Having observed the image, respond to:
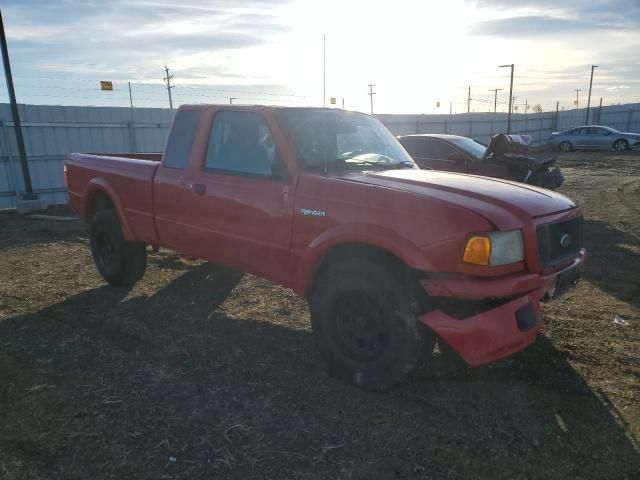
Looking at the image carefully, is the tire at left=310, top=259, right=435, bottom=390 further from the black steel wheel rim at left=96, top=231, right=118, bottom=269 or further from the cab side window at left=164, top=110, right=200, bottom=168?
the black steel wheel rim at left=96, top=231, right=118, bottom=269

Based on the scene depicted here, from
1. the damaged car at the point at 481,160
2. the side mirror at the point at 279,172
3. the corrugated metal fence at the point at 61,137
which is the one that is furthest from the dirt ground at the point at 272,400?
the corrugated metal fence at the point at 61,137

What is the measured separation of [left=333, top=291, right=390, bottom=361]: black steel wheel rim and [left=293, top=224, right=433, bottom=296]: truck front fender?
32cm

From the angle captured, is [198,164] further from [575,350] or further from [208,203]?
[575,350]

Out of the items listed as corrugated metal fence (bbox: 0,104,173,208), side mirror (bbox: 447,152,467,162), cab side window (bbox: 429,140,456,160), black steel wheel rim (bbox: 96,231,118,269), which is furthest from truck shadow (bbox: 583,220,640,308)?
corrugated metal fence (bbox: 0,104,173,208)

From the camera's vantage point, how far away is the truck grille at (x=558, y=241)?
3.12 m

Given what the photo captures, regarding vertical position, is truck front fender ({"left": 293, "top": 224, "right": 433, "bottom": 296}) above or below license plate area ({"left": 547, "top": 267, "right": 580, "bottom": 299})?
above

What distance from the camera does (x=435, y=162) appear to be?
9.56 metres

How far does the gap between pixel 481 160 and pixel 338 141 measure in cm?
617

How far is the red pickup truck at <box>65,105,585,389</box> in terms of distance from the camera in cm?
293

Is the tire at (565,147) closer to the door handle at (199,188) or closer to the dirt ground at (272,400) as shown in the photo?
the dirt ground at (272,400)

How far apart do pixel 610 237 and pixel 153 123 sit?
12.8m

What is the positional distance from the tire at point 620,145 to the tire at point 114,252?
1164 inches

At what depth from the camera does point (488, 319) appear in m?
2.87

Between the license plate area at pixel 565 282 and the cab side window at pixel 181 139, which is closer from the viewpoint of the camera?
the license plate area at pixel 565 282
